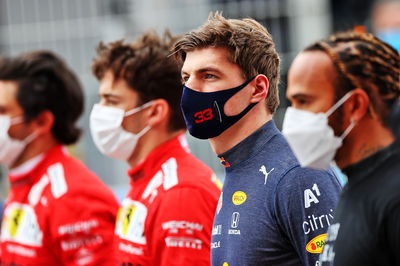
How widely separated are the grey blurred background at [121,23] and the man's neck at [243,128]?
5.69 metres

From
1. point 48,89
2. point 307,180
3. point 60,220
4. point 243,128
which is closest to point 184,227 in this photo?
point 243,128

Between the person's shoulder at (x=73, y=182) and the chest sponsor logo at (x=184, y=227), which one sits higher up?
the chest sponsor logo at (x=184, y=227)

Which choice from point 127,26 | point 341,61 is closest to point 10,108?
point 341,61

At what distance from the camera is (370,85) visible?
9.23 feet

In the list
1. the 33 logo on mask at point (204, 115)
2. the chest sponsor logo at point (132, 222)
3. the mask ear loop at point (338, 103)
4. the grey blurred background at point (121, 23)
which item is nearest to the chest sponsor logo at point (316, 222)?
the mask ear loop at point (338, 103)

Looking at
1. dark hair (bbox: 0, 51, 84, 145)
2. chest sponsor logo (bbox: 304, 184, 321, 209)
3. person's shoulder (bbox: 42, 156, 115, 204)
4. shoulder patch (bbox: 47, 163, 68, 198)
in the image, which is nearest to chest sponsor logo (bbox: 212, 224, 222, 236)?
chest sponsor logo (bbox: 304, 184, 321, 209)

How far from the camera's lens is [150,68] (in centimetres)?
475

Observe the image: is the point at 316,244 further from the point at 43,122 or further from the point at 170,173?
the point at 43,122

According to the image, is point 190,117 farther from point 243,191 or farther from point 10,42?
point 10,42

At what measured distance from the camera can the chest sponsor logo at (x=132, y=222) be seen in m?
4.26

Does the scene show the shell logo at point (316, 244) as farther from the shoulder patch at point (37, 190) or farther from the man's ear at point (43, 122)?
the man's ear at point (43, 122)

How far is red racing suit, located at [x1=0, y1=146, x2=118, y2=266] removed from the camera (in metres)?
4.96

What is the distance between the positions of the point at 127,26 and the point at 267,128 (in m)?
7.34

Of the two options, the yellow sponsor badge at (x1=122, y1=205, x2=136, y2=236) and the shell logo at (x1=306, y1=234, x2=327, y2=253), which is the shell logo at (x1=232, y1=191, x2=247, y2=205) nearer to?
the shell logo at (x1=306, y1=234, x2=327, y2=253)
